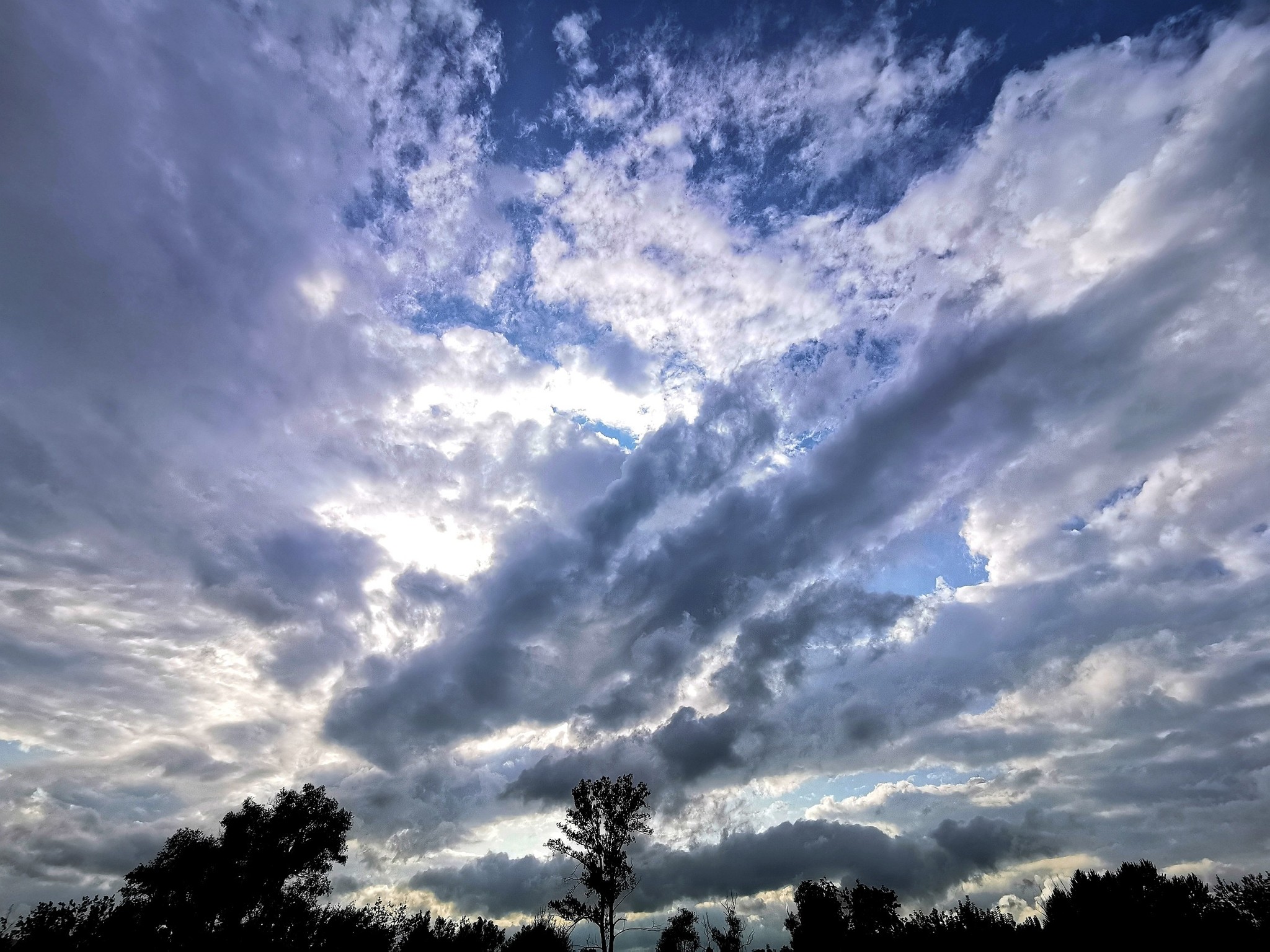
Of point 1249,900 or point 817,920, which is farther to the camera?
point 817,920

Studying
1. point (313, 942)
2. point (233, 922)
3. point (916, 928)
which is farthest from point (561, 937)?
point (916, 928)

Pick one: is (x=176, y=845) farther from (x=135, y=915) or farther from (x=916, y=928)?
(x=916, y=928)

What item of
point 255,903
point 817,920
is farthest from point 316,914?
point 817,920

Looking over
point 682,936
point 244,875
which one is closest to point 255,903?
point 244,875

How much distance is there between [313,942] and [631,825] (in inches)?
1186

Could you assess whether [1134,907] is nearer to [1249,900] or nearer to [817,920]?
[1249,900]

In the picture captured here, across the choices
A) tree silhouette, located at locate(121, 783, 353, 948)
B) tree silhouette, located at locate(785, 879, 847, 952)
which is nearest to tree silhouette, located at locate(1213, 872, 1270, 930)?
tree silhouette, located at locate(785, 879, 847, 952)

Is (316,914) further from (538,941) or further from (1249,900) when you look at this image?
(1249,900)

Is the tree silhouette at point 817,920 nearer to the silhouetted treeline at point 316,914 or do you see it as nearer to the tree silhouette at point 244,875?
the silhouetted treeline at point 316,914

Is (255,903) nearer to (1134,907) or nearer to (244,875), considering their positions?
(244,875)

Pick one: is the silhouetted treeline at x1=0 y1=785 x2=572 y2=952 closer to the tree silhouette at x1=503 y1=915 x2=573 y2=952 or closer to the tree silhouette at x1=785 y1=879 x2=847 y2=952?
the tree silhouette at x1=503 y1=915 x2=573 y2=952

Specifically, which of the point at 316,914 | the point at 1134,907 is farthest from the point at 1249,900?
the point at 316,914

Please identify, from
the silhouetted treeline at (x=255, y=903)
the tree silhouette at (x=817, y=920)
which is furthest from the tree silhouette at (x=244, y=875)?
the tree silhouette at (x=817, y=920)

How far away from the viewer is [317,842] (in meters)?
66.2
